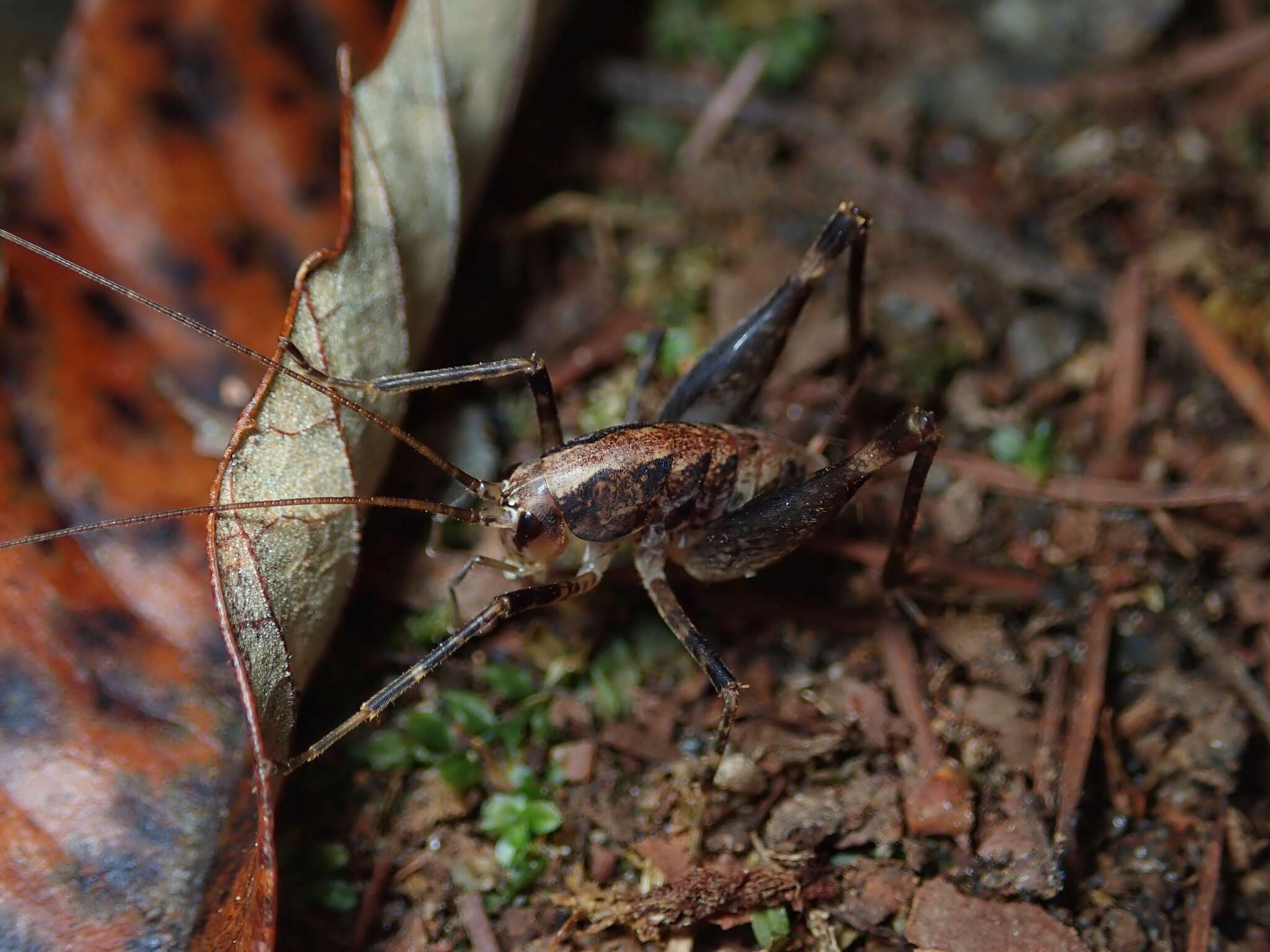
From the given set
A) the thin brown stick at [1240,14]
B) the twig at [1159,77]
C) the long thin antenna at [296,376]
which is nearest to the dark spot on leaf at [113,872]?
the long thin antenna at [296,376]

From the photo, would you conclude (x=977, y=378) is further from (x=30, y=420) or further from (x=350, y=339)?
(x=30, y=420)

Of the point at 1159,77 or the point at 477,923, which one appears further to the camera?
the point at 1159,77

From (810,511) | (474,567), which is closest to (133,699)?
(474,567)

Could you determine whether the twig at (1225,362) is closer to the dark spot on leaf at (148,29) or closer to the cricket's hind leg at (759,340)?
the cricket's hind leg at (759,340)

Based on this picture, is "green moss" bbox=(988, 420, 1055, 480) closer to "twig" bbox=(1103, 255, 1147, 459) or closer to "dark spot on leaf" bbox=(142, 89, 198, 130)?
"twig" bbox=(1103, 255, 1147, 459)

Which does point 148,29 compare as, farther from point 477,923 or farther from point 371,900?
point 477,923

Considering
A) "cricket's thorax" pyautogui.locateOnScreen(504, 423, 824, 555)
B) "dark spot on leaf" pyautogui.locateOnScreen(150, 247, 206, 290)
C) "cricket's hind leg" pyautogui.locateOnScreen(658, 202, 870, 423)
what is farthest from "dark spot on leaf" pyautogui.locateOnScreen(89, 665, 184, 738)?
"cricket's hind leg" pyautogui.locateOnScreen(658, 202, 870, 423)
